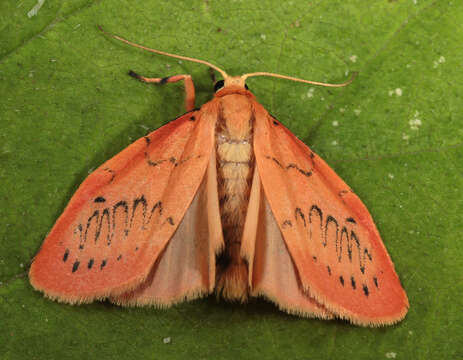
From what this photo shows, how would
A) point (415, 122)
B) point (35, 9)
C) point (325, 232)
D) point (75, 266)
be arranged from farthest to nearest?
point (415, 122)
point (35, 9)
point (325, 232)
point (75, 266)

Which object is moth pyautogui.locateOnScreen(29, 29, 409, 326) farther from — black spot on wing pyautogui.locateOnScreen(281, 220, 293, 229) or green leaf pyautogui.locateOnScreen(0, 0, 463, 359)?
green leaf pyautogui.locateOnScreen(0, 0, 463, 359)

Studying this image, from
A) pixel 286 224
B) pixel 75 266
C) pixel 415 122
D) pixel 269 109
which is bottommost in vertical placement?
pixel 75 266

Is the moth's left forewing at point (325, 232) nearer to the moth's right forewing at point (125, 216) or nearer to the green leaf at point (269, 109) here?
the green leaf at point (269, 109)

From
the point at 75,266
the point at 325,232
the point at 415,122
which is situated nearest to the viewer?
the point at 75,266

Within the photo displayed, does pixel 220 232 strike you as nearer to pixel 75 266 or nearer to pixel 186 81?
pixel 75 266

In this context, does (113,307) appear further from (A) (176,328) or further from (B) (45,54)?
(B) (45,54)

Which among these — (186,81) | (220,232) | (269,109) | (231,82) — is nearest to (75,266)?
(220,232)

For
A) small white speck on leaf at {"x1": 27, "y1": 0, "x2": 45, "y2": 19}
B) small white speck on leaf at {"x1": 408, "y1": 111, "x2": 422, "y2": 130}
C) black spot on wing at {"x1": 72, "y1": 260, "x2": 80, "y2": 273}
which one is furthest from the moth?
small white speck on leaf at {"x1": 27, "y1": 0, "x2": 45, "y2": 19}

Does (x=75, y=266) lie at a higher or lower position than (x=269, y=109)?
lower
